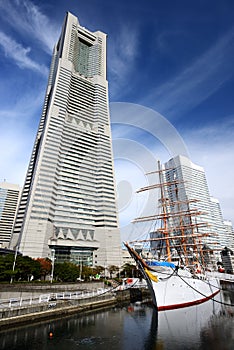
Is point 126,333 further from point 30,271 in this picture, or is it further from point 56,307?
point 30,271

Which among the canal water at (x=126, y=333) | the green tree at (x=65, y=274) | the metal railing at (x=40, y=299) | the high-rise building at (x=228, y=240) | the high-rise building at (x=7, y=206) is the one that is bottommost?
the canal water at (x=126, y=333)

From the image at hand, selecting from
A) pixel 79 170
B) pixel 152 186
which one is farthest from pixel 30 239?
pixel 152 186

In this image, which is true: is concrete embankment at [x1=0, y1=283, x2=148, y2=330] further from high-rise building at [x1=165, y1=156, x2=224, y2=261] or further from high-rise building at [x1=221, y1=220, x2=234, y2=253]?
high-rise building at [x1=221, y1=220, x2=234, y2=253]

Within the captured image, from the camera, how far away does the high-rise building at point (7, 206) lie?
440 ft

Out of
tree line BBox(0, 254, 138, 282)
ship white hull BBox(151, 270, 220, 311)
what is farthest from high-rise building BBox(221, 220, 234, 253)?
ship white hull BBox(151, 270, 220, 311)

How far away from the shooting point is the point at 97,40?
5595 inches

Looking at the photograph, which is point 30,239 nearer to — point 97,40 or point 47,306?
point 47,306

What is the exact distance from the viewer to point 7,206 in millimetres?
141000

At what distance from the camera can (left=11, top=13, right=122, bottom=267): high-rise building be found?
76062mm

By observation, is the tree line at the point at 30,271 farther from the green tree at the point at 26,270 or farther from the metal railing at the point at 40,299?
the metal railing at the point at 40,299

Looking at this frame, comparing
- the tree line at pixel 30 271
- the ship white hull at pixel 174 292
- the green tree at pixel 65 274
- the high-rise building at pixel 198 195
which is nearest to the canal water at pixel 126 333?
the ship white hull at pixel 174 292

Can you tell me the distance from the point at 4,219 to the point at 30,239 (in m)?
81.1

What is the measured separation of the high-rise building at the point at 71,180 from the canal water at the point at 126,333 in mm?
55594

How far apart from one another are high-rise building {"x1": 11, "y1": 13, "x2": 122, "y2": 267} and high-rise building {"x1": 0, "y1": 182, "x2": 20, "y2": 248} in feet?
212
